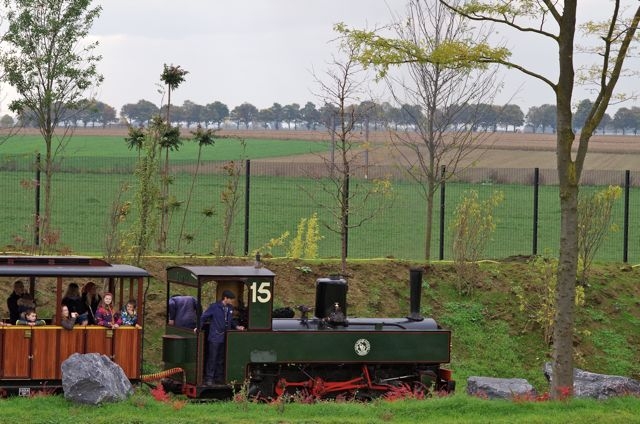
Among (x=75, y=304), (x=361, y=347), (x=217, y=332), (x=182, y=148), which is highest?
(x=182, y=148)

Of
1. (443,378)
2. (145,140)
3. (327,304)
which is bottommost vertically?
(443,378)

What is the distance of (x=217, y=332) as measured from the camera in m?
17.8

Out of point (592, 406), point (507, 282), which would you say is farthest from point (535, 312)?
point (592, 406)

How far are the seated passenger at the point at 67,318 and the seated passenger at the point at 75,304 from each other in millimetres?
151

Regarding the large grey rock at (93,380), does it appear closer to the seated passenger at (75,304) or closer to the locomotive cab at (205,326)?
the seated passenger at (75,304)

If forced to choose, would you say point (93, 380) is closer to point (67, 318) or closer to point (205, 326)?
Result: point (67, 318)

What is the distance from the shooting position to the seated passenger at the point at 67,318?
56.4ft

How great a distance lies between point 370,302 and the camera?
81.5 feet

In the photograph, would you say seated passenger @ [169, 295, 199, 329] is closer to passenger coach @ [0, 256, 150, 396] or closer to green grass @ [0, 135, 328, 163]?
passenger coach @ [0, 256, 150, 396]

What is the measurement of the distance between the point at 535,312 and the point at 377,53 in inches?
381

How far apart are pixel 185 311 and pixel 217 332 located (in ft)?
2.52

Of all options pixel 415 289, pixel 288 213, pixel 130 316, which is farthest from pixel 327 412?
pixel 288 213

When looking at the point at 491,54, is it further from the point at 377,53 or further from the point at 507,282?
the point at 507,282

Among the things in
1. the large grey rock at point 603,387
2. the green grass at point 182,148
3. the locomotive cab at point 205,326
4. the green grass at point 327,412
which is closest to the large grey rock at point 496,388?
the large grey rock at point 603,387
